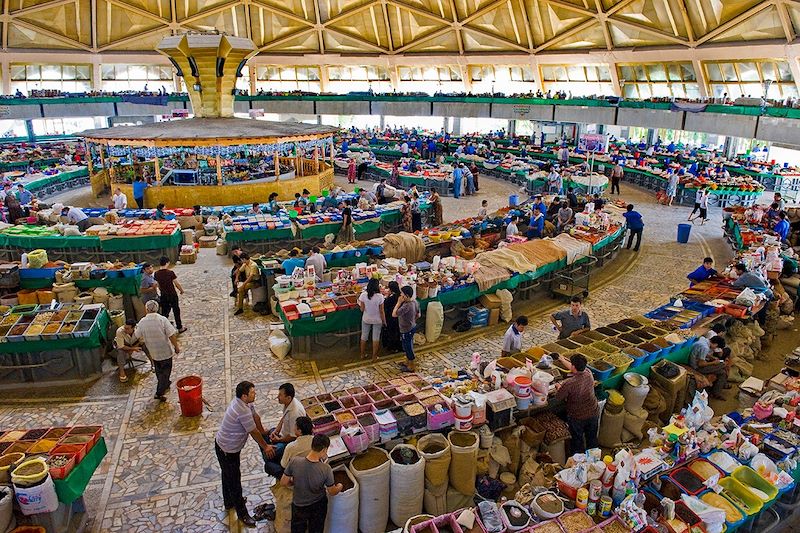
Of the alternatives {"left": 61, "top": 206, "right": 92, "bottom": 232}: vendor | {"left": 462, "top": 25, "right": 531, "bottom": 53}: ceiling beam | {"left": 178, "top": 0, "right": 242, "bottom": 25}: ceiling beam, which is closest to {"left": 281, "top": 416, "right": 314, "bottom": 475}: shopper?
{"left": 61, "top": 206, "right": 92, "bottom": 232}: vendor

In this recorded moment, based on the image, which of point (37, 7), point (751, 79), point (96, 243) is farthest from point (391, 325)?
point (37, 7)

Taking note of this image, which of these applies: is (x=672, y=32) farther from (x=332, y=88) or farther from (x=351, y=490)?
(x=351, y=490)

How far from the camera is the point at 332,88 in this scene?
48.4 meters

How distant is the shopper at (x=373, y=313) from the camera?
954 centimetres

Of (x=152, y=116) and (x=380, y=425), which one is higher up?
(x=152, y=116)

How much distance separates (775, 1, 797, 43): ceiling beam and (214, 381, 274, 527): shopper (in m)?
30.2

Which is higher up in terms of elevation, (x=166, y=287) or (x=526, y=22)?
(x=526, y=22)

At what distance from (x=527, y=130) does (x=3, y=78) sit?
40231 mm

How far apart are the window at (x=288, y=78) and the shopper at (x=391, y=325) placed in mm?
42183

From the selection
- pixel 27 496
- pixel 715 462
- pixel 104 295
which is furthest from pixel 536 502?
pixel 104 295

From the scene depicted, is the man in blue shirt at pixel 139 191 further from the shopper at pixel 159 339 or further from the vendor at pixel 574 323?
the vendor at pixel 574 323

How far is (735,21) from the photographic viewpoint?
92.6ft

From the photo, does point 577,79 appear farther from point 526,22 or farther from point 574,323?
point 574,323

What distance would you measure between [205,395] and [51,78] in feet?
145
